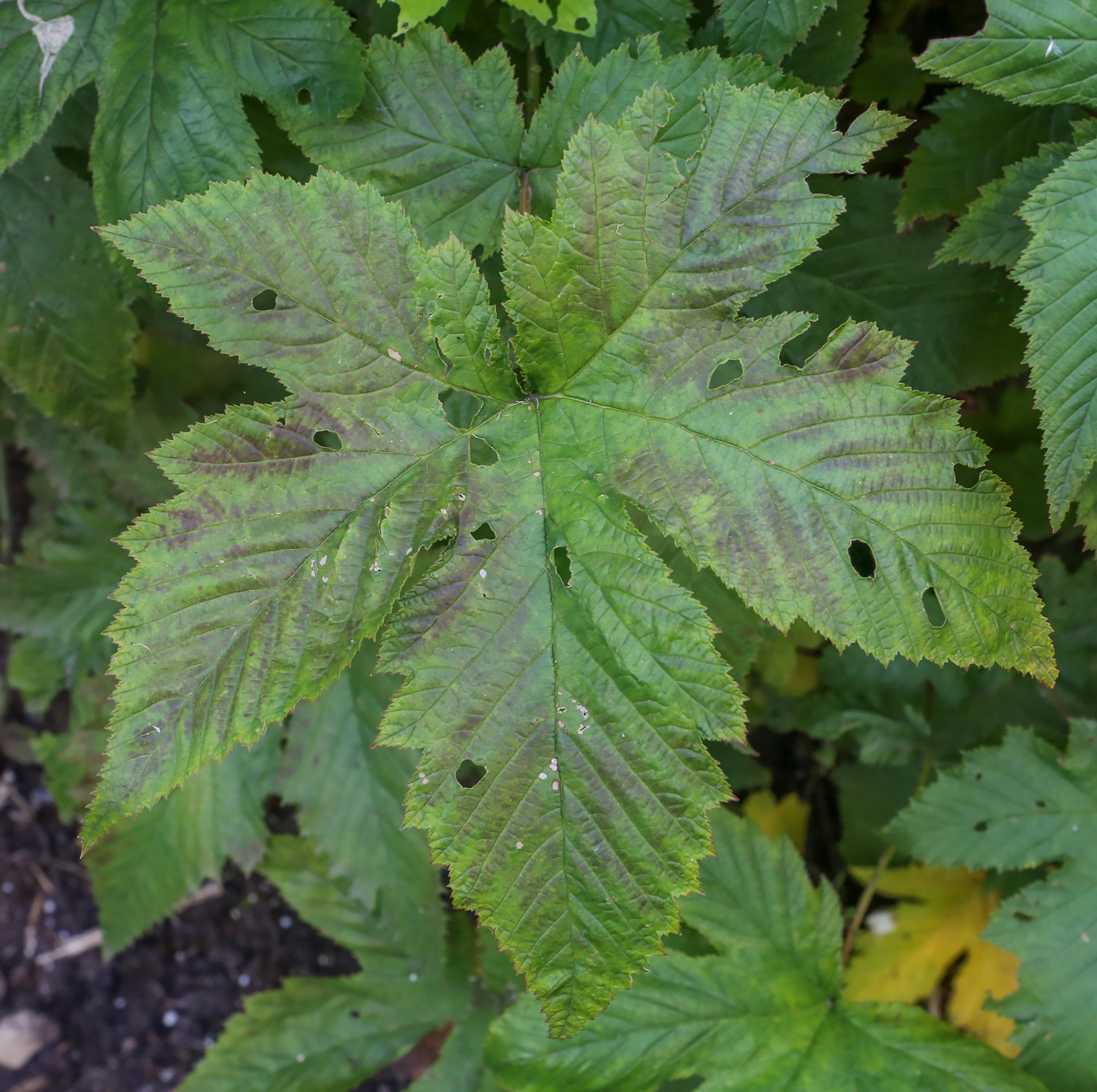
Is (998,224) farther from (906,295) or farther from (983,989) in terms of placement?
(983,989)

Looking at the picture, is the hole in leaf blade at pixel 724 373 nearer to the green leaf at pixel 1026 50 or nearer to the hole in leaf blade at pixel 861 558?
the hole in leaf blade at pixel 861 558

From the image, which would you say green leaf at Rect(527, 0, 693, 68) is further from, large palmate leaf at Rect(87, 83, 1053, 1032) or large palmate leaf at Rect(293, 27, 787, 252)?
large palmate leaf at Rect(87, 83, 1053, 1032)

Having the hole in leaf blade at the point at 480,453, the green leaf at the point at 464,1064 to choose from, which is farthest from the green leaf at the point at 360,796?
the hole in leaf blade at the point at 480,453


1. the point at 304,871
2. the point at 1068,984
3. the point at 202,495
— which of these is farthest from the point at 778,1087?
the point at 202,495

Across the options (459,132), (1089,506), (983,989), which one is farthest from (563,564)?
(983,989)

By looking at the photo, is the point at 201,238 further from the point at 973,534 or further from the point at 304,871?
the point at 304,871

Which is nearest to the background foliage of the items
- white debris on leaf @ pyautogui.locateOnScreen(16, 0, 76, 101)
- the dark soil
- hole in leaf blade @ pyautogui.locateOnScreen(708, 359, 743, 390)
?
white debris on leaf @ pyautogui.locateOnScreen(16, 0, 76, 101)

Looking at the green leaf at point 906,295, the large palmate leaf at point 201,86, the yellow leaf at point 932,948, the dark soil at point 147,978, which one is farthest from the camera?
the dark soil at point 147,978

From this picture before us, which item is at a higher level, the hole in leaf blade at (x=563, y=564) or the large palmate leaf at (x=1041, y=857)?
the hole in leaf blade at (x=563, y=564)

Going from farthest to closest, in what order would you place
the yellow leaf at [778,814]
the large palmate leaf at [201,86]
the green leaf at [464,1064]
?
the yellow leaf at [778,814] < the green leaf at [464,1064] < the large palmate leaf at [201,86]
